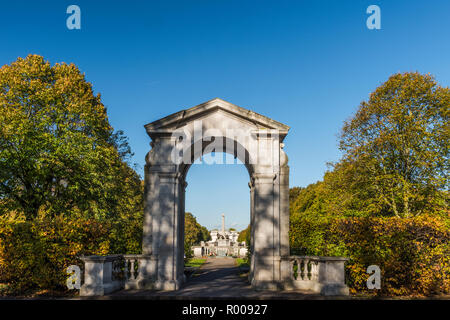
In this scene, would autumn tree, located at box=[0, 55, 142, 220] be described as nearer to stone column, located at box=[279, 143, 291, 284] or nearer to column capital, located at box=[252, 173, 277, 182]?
column capital, located at box=[252, 173, 277, 182]

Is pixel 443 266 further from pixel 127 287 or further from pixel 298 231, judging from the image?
pixel 127 287

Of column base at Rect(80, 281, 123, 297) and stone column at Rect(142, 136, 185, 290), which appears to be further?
stone column at Rect(142, 136, 185, 290)

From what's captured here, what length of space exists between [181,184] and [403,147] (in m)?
16.1

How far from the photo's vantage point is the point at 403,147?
72.4 ft

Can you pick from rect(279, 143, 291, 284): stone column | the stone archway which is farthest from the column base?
rect(279, 143, 291, 284): stone column

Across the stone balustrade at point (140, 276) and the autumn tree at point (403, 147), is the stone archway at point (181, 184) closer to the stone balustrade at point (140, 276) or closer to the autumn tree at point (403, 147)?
the stone balustrade at point (140, 276)

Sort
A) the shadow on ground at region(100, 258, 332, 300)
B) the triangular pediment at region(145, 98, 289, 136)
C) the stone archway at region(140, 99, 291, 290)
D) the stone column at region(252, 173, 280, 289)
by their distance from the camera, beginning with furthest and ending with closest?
the triangular pediment at region(145, 98, 289, 136) → the stone archway at region(140, 99, 291, 290) → the stone column at region(252, 173, 280, 289) → the shadow on ground at region(100, 258, 332, 300)

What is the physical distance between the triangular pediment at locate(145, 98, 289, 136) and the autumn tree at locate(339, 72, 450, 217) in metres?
11.8

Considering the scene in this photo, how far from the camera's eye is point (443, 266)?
42.0 feet

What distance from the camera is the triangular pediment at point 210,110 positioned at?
43.9 feet

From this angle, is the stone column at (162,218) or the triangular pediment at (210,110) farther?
the triangular pediment at (210,110)

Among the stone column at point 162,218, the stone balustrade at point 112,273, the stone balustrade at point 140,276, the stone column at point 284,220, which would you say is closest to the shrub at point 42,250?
the stone balustrade at point 112,273

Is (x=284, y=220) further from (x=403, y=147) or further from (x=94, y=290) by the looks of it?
(x=403, y=147)

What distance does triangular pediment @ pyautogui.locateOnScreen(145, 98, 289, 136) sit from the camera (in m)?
13.4
